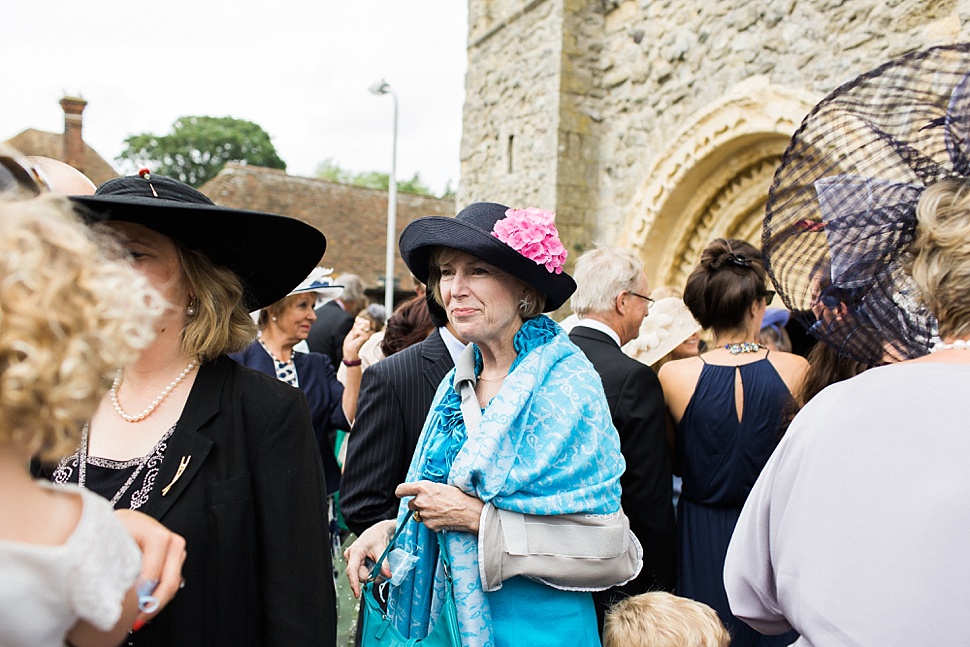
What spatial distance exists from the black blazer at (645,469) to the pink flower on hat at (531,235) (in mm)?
856

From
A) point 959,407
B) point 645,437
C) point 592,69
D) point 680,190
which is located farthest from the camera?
point 592,69

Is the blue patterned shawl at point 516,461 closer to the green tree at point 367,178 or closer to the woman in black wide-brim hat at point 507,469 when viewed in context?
the woman in black wide-brim hat at point 507,469

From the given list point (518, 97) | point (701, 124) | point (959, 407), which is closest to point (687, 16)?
point (701, 124)

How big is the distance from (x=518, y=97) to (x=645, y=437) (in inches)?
273

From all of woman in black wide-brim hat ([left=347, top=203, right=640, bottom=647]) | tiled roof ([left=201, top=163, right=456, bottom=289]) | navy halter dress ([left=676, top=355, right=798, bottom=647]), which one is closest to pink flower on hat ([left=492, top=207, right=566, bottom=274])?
woman in black wide-brim hat ([left=347, top=203, right=640, bottom=647])

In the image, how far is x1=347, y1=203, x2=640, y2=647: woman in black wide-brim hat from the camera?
Result: 1.92 meters

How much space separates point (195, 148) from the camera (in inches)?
1638

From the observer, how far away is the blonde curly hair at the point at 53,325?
0.79 metres

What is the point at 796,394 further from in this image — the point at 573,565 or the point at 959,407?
the point at 959,407

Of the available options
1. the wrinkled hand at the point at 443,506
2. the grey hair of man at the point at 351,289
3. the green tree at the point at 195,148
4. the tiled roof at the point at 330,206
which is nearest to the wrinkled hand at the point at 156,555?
the wrinkled hand at the point at 443,506

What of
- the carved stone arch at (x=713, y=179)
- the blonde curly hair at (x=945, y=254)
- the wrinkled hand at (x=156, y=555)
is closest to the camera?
the wrinkled hand at (x=156, y=555)

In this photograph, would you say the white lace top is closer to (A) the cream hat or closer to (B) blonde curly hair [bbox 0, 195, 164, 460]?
(B) blonde curly hair [bbox 0, 195, 164, 460]

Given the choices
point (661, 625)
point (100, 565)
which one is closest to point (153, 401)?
point (100, 565)

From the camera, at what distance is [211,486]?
157 cm
